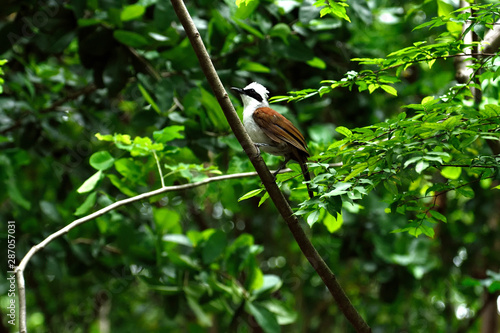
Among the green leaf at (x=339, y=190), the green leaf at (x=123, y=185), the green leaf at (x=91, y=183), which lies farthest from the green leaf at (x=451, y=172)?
the green leaf at (x=91, y=183)

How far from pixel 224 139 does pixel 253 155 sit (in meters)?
0.96

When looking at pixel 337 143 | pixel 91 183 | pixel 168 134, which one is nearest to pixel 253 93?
pixel 168 134

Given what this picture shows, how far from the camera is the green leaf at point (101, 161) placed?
8.55 ft

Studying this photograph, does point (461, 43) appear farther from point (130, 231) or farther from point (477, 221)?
point (477, 221)

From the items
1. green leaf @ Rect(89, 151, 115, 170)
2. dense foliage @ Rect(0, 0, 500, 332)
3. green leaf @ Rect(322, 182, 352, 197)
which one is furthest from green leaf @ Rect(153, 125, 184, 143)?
green leaf @ Rect(322, 182, 352, 197)

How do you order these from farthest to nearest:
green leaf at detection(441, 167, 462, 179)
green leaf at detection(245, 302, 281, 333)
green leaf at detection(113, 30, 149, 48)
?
green leaf at detection(245, 302, 281, 333)
green leaf at detection(113, 30, 149, 48)
green leaf at detection(441, 167, 462, 179)

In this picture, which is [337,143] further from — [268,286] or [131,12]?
[268,286]

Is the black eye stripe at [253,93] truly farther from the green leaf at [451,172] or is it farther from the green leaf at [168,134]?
the green leaf at [451,172]

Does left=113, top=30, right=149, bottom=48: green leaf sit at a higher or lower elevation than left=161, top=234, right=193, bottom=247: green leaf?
higher

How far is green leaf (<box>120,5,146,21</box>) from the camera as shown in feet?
9.34

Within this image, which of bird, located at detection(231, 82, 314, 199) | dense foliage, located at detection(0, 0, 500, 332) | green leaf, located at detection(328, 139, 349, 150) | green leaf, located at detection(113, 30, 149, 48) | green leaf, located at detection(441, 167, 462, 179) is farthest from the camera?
green leaf, located at detection(113, 30, 149, 48)

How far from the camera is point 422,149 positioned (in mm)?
1584

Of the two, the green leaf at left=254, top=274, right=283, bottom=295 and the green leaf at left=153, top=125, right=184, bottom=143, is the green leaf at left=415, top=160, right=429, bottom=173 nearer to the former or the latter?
the green leaf at left=153, top=125, right=184, bottom=143

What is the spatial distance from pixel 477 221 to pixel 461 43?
3.28 meters
